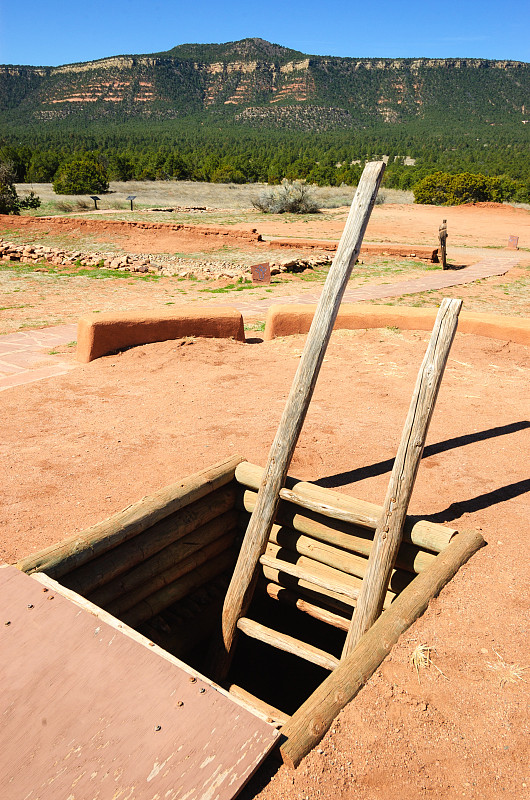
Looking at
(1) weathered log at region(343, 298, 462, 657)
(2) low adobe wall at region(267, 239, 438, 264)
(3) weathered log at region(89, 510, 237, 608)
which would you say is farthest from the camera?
(2) low adobe wall at region(267, 239, 438, 264)

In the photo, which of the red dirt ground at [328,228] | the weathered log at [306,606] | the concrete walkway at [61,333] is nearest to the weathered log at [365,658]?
the weathered log at [306,606]

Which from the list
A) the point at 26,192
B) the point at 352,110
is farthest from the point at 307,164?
the point at 352,110

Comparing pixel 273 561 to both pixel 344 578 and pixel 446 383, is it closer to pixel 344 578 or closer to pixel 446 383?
pixel 344 578

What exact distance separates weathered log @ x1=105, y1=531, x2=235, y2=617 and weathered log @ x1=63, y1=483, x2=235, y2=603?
16 centimetres

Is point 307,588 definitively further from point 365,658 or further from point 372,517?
point 365,658

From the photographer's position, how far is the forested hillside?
65688mm

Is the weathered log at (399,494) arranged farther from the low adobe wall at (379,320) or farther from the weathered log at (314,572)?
the low adobe wall at (379,320)

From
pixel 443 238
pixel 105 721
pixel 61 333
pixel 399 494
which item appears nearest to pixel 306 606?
pixel 399 494

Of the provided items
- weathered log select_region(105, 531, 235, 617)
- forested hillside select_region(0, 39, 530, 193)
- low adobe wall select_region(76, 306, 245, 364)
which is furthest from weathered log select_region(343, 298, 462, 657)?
forested hillside select_region(0, 39, 530, 193)

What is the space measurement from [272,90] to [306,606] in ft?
391

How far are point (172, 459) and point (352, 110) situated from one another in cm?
10221

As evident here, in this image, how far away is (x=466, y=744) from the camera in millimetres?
2080

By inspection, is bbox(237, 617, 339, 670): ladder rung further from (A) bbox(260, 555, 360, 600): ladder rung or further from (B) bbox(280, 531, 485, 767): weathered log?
(B) bbox(280, 531, 485, 767): weathered log

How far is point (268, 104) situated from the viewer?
99625 mm
